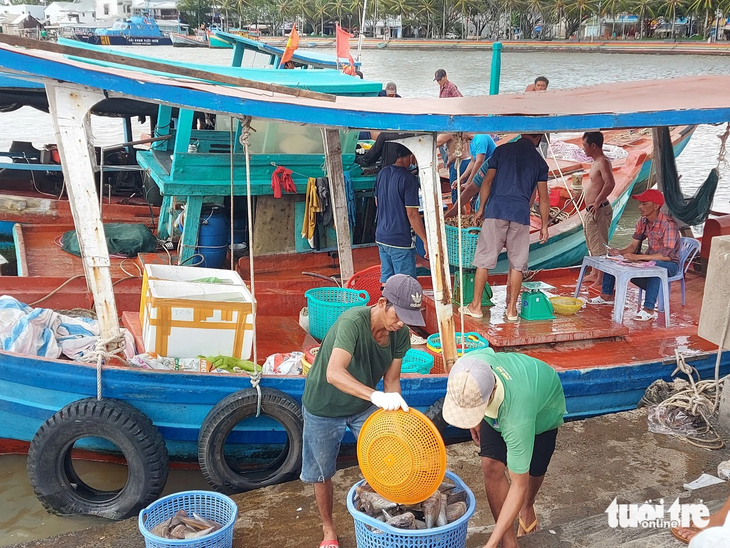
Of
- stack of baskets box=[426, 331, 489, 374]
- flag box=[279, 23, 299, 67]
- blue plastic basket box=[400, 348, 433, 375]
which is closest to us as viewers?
blue plastic basket box=[400, 348, 433, 375]

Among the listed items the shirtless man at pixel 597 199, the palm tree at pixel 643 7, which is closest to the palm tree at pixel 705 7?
the palm tree at pixel 643 7

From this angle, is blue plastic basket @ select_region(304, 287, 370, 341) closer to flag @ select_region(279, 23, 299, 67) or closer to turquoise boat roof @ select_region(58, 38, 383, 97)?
turquoise boat roof @ select_region(58, 38, 383, 97)

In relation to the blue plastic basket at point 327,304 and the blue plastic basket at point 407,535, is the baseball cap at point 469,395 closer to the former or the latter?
the blue plastic basket at point 407,535

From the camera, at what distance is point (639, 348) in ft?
19.1

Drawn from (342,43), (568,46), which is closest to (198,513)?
(342,43)

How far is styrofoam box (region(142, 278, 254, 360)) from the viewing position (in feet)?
16.0

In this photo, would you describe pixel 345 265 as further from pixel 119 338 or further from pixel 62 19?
pixel 62 19

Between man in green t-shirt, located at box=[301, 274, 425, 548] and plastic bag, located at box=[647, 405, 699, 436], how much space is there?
2453 millimetres

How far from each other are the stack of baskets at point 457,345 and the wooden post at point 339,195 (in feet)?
4.01

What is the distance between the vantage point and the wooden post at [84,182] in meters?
4.20

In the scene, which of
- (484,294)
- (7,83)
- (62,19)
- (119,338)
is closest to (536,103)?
(484,294)

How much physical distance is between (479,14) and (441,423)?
6543cm

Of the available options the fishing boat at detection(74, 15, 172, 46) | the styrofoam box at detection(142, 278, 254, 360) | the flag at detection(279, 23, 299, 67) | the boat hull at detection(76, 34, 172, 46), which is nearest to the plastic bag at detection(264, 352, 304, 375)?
the styrofoam box at detection(142, 278, 254, 360)

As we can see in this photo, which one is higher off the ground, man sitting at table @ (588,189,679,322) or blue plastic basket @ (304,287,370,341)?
man sitting at table @ (588,189,679,322)
